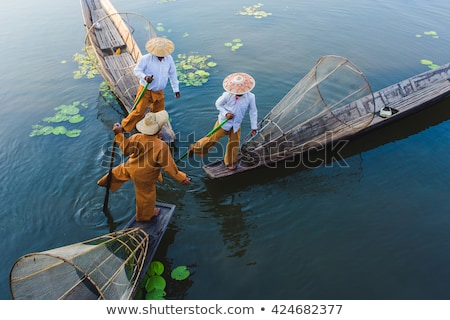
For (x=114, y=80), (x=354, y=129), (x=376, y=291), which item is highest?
(x=114, y=80)

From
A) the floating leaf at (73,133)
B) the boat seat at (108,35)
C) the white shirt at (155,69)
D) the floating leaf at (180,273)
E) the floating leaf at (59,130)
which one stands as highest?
the white shirt at (155,69)

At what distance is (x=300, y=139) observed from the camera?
5.95 m

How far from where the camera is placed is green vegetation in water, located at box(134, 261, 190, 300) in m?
4.17

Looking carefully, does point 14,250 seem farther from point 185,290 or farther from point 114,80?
point 114,80

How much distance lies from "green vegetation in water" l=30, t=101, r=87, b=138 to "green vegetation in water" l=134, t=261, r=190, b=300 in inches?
152

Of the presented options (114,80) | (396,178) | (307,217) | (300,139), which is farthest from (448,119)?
(114,80)

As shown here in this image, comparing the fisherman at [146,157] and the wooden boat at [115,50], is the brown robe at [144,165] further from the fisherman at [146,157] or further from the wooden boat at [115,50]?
the wooden boat at [115,50]

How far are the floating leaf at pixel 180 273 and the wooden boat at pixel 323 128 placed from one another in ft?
5.47

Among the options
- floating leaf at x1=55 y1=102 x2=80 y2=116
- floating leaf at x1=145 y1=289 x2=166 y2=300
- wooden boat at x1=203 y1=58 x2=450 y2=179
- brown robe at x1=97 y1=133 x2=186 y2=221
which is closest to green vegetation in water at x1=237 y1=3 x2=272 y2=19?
wooden boat at x1=203 y1=58 x2=450 y2=179

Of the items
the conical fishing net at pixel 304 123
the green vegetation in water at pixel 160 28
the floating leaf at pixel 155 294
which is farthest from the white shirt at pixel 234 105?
the green vegetation in water at pixel 160 28

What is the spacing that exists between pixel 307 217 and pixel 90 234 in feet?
11.7

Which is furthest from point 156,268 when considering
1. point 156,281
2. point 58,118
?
point 58,118

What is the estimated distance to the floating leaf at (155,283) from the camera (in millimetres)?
4234

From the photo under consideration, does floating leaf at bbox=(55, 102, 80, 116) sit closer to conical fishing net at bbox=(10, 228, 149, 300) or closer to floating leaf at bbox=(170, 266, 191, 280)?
conical fishing net at bbox=(10, 228, 149, 300)
